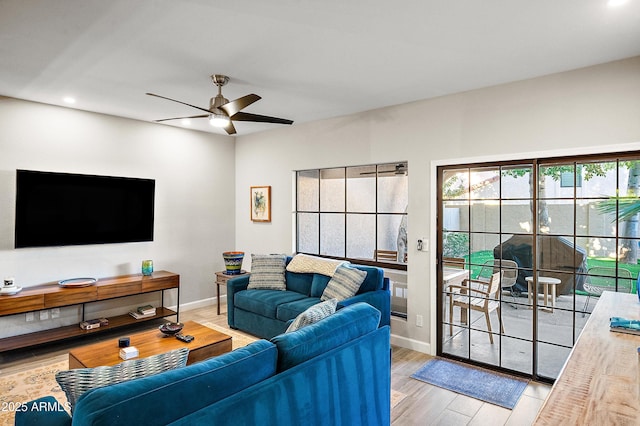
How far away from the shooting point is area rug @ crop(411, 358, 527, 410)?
9.75ft

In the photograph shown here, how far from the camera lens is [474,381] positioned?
3.24m

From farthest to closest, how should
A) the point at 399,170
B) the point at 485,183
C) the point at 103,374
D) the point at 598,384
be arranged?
the point at 399,170 → the point at 485,183 → the point at 103,374 → the point at 598,384

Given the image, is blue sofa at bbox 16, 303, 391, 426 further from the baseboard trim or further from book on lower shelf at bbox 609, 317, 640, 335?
the baseboard trim

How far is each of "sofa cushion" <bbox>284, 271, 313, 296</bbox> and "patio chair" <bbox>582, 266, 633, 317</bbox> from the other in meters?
2.68

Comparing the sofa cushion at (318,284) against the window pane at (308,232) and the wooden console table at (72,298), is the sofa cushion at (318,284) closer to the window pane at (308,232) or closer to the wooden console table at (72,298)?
the window pane at (308,232)

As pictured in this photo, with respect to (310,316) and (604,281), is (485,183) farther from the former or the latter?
(310,316)

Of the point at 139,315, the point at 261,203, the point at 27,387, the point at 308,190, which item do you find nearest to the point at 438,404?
the point at 308,190

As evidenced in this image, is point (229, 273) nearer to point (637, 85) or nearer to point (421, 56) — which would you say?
point (421, 56)

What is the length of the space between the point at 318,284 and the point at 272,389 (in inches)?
105

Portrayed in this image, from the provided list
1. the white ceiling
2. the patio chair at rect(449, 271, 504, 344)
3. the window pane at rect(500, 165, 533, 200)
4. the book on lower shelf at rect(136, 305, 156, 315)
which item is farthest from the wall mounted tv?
the window pane at rect(500, 165, 533, 200)

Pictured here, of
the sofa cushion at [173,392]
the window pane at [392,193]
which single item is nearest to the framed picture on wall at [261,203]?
the window pane at [392,193]

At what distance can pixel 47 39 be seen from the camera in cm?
258

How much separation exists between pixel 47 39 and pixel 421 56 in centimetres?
269

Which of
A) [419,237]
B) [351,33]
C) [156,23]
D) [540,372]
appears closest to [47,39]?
[156,23]
